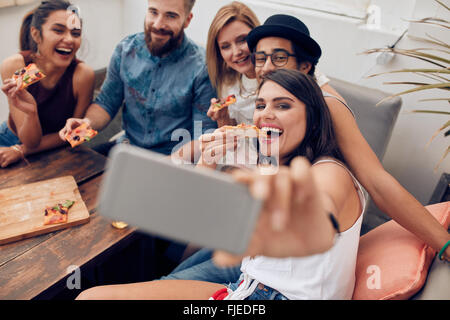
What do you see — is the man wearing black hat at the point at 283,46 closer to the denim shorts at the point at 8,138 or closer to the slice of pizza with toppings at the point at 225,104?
the slice of pizza with toppings at the point at 225,104

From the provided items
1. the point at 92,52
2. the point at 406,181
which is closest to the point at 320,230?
the point at 406,181

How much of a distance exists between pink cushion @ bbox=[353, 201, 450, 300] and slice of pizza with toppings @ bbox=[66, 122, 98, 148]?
4.49 ft

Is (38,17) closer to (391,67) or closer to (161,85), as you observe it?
(161,85)

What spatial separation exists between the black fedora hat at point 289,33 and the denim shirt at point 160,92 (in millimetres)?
615

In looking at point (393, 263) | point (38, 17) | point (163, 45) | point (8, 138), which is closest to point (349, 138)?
point (393, 263)

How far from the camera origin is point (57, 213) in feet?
4.30

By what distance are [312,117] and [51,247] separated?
1078mm

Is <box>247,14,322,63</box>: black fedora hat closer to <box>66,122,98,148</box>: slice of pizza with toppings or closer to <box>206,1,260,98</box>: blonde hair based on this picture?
<box>206,1,260,98</box>: blonde hair

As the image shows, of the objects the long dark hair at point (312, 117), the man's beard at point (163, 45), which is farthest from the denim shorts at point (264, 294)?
the man's beard at point (163, 45)

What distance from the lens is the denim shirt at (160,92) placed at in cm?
206

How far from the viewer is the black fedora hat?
1429mm

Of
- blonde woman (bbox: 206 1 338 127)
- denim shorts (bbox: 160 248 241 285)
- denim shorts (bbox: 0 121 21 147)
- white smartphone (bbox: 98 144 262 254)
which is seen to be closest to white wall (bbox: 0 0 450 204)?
blonde woman (bbox: 206 1 338 127)

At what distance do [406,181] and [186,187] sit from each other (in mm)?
2108
